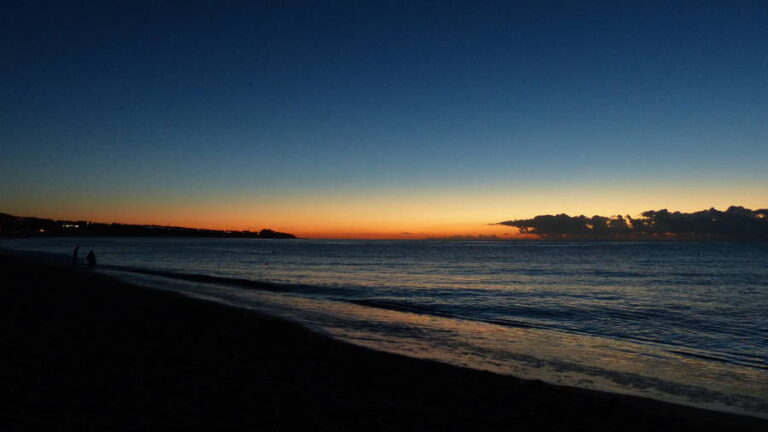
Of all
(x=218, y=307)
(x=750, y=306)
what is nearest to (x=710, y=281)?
(x=750, y=306)

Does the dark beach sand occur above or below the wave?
above

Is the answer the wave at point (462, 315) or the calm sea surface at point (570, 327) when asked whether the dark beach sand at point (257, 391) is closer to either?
the calm sea surface at point (570, 327)

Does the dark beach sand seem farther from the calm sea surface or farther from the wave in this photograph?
the wave

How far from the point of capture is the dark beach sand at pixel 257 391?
7664 millimetres

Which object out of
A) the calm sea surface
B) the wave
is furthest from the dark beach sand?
the wave

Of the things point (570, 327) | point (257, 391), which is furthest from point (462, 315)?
point (257, 391)

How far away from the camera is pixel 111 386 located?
899 centimetres

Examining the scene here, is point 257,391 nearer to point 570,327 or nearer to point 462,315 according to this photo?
point 570,327

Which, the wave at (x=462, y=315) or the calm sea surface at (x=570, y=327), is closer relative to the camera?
the calm sea surface at (x=570, y=327)

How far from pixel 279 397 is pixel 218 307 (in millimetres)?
16168

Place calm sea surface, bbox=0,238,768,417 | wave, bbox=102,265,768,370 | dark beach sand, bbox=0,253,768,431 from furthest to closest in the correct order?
wave, bbox=102,265,768,370 → calm sea surface, bbox=0,238,768,417 → dark beach sand, bbox=0,253,768,431

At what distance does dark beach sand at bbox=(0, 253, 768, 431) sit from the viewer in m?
7.66

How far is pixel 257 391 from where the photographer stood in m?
9.33

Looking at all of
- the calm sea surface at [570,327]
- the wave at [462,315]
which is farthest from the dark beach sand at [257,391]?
the wave at [462,315]
